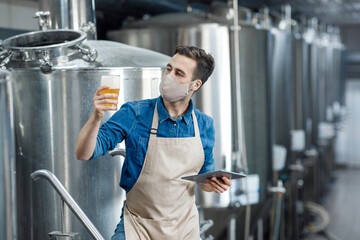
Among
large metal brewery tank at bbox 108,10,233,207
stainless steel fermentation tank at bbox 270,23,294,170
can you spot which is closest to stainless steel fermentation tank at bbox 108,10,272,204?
large metal brewery tank at bbox 108,10,233,207

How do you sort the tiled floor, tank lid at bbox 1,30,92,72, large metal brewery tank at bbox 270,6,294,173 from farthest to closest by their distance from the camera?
the tiled floor
large metal brewery tank at bbox 270,6,294,173
tank lid at bbox 1,30,92,72

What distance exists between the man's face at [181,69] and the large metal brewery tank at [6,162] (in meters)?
0.62

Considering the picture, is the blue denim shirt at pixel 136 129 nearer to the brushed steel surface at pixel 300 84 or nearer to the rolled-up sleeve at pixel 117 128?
the rolled-up sleeve at pixel 117 128

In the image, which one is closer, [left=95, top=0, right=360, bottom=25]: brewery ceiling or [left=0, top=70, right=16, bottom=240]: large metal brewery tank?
[left=0, top=70, right=16, bottom=240]: large metal brewery tank

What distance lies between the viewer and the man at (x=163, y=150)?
6.59ft

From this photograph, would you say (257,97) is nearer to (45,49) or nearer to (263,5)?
(263,5)

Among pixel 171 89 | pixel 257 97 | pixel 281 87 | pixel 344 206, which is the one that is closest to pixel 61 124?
pixel 171 89

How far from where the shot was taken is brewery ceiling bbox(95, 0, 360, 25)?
162 inches

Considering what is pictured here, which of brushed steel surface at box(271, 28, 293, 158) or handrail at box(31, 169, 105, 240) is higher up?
brushed steel surface at box(271, 28, 293, 158)

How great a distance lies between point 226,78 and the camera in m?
3.54

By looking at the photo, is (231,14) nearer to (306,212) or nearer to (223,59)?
(223,59)

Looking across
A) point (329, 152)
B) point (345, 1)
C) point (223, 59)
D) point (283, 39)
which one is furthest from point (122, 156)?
point (329, 152)

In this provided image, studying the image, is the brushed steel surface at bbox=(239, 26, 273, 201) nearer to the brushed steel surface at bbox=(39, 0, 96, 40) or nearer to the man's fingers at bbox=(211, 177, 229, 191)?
the brushed steel surface at bbox=(39, 0, 96, 40)

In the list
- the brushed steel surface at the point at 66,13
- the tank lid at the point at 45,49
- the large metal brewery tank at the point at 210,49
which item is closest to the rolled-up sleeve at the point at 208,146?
the tank lid at the point at 45,49
